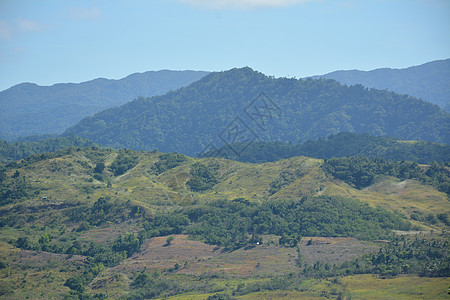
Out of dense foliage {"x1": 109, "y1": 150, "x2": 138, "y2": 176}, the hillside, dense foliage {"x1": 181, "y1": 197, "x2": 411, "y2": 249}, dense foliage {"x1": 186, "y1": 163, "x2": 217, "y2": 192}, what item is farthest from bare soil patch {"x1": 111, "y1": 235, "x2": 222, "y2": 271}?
→ dense foliage {"x1": 109, "y1": 150, "x2": 138, "y2": 176}

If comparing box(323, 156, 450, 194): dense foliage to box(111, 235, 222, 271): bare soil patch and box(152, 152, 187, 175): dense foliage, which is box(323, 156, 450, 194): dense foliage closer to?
box(152, 152, 187, 175): dense foliage

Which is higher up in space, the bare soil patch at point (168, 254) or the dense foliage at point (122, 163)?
the dense foliage at point (122, 163)

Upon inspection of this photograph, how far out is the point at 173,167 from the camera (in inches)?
6181

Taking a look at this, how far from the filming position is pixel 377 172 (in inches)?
5571

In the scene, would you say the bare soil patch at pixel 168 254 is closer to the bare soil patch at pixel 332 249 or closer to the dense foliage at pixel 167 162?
the bare soil patch at pixel 332 249

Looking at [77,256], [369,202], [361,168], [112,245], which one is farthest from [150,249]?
[361,168]

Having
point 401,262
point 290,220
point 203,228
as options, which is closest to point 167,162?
point 203,228

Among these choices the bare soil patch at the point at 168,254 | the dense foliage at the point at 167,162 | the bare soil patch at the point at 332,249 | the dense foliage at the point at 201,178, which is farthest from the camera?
the dense foliage at the point at 167,162

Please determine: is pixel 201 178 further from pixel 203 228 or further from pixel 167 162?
pixel 203 228

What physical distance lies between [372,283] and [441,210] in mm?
42093

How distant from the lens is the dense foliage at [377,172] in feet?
447

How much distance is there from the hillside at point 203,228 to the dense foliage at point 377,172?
4.38 feet

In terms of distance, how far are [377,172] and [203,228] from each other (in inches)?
2108

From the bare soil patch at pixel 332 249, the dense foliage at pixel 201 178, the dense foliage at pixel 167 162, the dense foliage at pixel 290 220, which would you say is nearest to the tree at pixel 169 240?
the dense foliage at pixel 290 220
